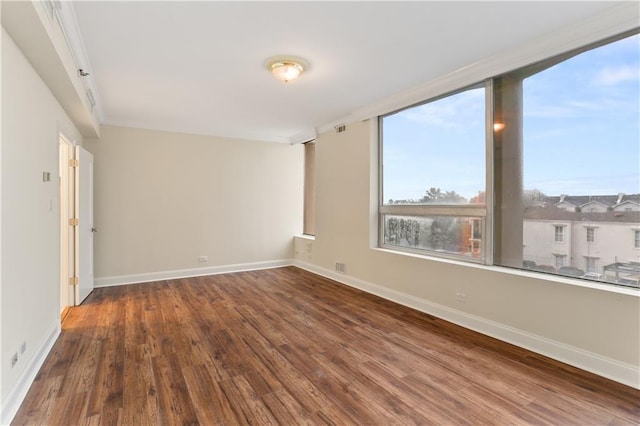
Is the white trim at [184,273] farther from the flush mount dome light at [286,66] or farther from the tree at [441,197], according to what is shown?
the flush mount dome light at [286,66]

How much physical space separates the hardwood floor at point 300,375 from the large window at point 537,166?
3.16 ft

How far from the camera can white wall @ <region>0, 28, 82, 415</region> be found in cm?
199

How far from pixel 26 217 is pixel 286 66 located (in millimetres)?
2474

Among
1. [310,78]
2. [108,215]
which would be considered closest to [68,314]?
[108,215]

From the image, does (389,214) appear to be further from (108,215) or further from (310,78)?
(108,215)

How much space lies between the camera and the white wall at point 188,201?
16.9ft

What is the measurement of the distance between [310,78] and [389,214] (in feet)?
7.11

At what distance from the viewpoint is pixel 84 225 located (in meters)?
4.27

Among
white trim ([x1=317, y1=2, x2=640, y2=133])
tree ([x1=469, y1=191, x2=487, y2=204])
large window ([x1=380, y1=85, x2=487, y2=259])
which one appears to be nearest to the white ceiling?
white trim ([x1=317, y1=2, x2=640, y2=133])

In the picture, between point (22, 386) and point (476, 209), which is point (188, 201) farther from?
point (476, 209)

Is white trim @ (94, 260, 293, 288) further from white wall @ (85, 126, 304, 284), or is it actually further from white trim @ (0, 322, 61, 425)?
white trim @ (0, 322, 61, 425)

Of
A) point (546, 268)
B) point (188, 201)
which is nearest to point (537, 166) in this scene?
point (546, 268)

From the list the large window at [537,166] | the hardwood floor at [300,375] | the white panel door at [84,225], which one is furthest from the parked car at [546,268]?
the white panel door at [84,225]

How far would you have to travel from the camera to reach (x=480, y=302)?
3199 millimetres
